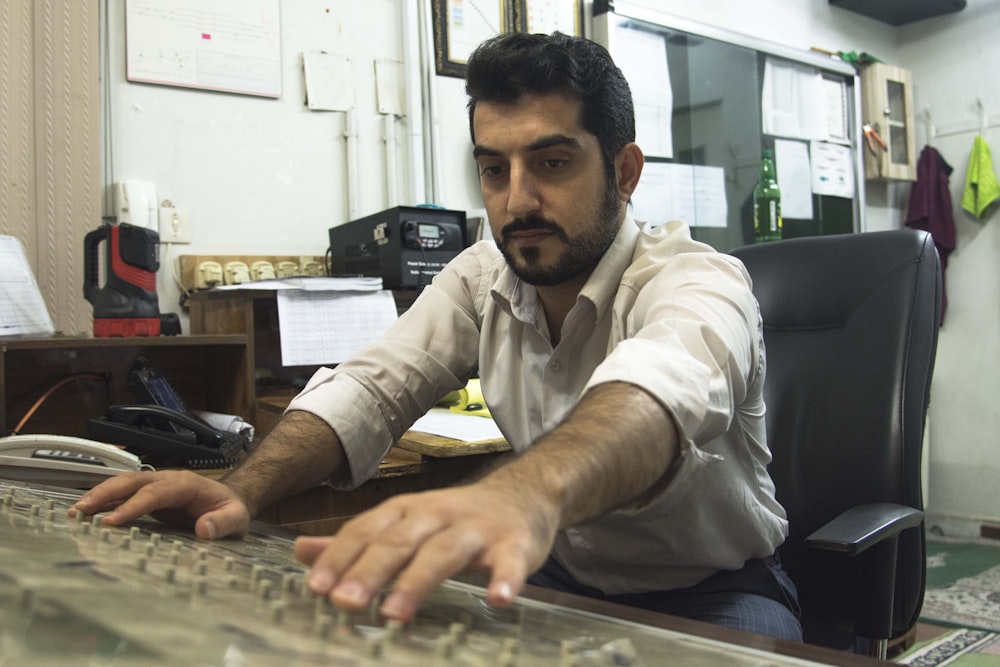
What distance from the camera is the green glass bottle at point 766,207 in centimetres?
313

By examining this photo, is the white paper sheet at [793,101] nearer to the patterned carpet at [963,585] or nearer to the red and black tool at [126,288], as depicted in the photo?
the patterned carpet at [963,585]

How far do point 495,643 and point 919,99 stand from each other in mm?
4220

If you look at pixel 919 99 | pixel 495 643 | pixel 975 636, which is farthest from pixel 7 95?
pixel 919 99

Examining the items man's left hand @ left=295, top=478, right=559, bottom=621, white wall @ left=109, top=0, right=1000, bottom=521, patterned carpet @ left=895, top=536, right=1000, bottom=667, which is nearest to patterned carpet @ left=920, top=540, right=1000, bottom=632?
patterned carpet @ left=895, top=536, right=1000, bottom=667

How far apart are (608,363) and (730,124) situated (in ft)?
8.75

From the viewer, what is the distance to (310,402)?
114cm

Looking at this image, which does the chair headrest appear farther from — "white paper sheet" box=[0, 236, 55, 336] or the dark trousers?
"white paper sheet" box=[0, 236, 55, 336]

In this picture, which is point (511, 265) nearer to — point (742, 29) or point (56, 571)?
point (56, 571)

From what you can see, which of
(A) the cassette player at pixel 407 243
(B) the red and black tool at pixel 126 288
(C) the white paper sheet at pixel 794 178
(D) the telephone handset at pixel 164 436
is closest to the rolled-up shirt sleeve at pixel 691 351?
(D) the telephone handset at pixel 164 436

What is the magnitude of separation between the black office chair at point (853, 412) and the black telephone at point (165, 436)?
3.02ft

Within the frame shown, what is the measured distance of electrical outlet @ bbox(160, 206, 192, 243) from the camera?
2.00 meters

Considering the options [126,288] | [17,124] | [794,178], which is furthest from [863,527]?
[794,178]

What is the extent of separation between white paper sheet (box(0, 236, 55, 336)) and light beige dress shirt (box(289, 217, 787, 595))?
766mm

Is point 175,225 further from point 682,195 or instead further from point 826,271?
point 682,195
